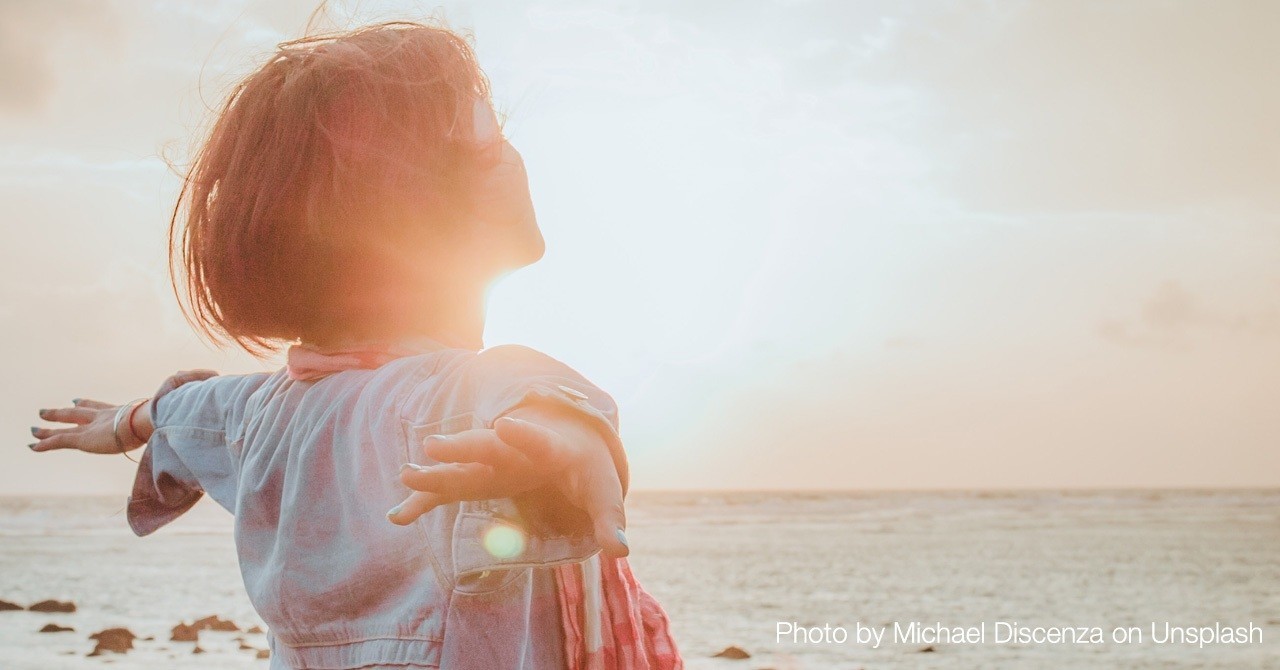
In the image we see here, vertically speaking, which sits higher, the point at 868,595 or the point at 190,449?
the point at 190,449

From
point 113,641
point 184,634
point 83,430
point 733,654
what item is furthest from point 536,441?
point 184,634

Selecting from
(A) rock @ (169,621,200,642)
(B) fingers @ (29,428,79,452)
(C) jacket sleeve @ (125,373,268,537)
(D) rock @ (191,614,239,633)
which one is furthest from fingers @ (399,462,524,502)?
(D) rock @ (191,614,239,633)

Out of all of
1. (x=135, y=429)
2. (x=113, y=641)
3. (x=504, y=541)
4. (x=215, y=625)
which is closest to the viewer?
(x=504, y=541)

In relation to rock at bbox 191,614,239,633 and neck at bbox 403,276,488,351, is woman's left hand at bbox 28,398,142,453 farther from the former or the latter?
rock at bbox 191,614,239,633

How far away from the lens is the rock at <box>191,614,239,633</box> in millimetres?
8758

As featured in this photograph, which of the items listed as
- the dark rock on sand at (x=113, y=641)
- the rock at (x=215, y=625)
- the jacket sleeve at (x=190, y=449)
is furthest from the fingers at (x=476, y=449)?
the rock at (x=215, y=625)

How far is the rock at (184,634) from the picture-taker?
27.1 feet

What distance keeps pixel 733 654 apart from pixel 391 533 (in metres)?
7.24

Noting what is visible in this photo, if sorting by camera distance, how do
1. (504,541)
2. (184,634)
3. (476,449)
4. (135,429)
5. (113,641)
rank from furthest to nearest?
(184,634)
(113,641)
(135,429)
(504,541)
(476,449)

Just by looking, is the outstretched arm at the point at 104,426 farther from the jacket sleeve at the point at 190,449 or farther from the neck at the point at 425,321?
the neck at the point at 425,321

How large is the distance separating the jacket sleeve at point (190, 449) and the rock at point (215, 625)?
7.95m

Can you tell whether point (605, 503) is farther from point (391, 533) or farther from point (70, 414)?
point (70, 414)

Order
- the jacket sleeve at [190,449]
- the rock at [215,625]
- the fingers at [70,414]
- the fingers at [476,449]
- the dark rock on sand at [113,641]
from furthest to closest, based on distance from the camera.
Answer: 1. the rock at [215,625]
2. the dark rock on sand at [113,641]
3. the fingers at [70,414]
4. the jacket sleeve at [190,449]
5. the fingers at [476,449]

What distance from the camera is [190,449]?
1511 millimetres
